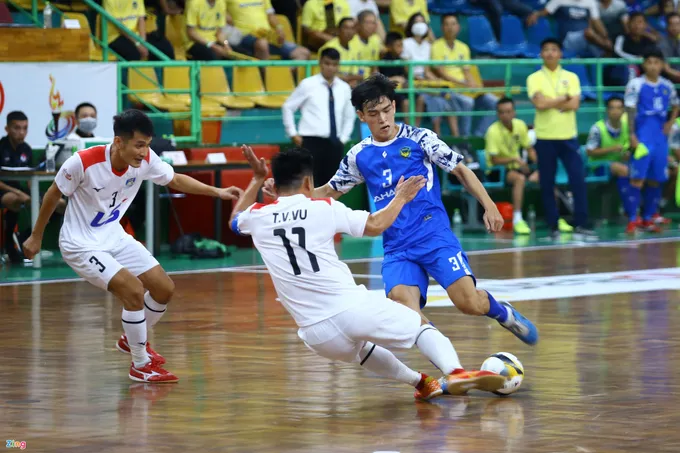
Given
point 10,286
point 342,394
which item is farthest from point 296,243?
point 10,286

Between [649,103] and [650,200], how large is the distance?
1717 millimetres

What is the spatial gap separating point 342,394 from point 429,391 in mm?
633

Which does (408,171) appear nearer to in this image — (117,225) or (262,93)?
(117,225)

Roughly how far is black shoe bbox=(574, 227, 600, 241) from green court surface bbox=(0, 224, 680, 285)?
13cm

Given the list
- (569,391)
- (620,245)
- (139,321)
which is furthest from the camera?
(620,245)

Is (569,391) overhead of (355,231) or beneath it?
beneath

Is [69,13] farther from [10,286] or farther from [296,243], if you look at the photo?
[296,243]

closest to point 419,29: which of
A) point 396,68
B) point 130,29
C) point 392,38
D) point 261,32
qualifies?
point 392,38

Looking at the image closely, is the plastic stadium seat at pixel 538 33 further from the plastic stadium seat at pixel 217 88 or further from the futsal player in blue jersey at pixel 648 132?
the plastic stadium seat at pixel 217 88

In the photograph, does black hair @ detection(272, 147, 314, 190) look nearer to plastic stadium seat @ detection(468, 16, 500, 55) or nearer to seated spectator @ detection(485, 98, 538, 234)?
seated spectator @ detection(485, 98, 538, 234)

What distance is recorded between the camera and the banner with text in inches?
686

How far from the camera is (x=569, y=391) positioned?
8227mm

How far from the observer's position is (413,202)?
8.88 metres

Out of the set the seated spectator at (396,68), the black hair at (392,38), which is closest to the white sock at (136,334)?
the seated spectator at (396,68)
